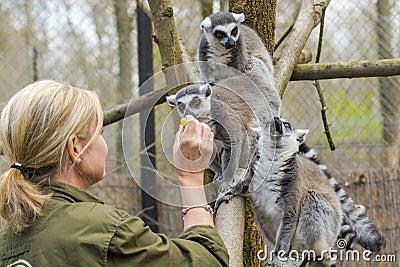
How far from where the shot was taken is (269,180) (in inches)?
47.6

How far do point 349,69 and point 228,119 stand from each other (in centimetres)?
59

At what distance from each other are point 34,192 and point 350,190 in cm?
204

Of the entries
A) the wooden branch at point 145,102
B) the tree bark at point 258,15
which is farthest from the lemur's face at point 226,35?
the wooden branch at point 145,102

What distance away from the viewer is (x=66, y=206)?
1.02 meters

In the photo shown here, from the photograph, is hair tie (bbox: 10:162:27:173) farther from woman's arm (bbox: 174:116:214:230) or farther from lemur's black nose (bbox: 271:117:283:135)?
lemur's black nose (bbox: 271:117:283:135)

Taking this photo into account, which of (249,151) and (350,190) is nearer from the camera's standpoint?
(249,151)

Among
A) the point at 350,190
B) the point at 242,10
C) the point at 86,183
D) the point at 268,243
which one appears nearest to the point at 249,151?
the point at 268,243

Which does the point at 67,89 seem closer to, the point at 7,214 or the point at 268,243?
the point at 7,214

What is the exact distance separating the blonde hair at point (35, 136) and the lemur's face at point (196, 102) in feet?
0.69

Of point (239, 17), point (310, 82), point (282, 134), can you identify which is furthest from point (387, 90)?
point (282, 134)

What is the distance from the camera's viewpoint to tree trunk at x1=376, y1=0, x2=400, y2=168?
2934mm

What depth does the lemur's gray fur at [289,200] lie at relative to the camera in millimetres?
1190

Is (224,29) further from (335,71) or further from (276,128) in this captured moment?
(335,71)

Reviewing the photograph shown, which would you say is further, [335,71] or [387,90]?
[387,90]
